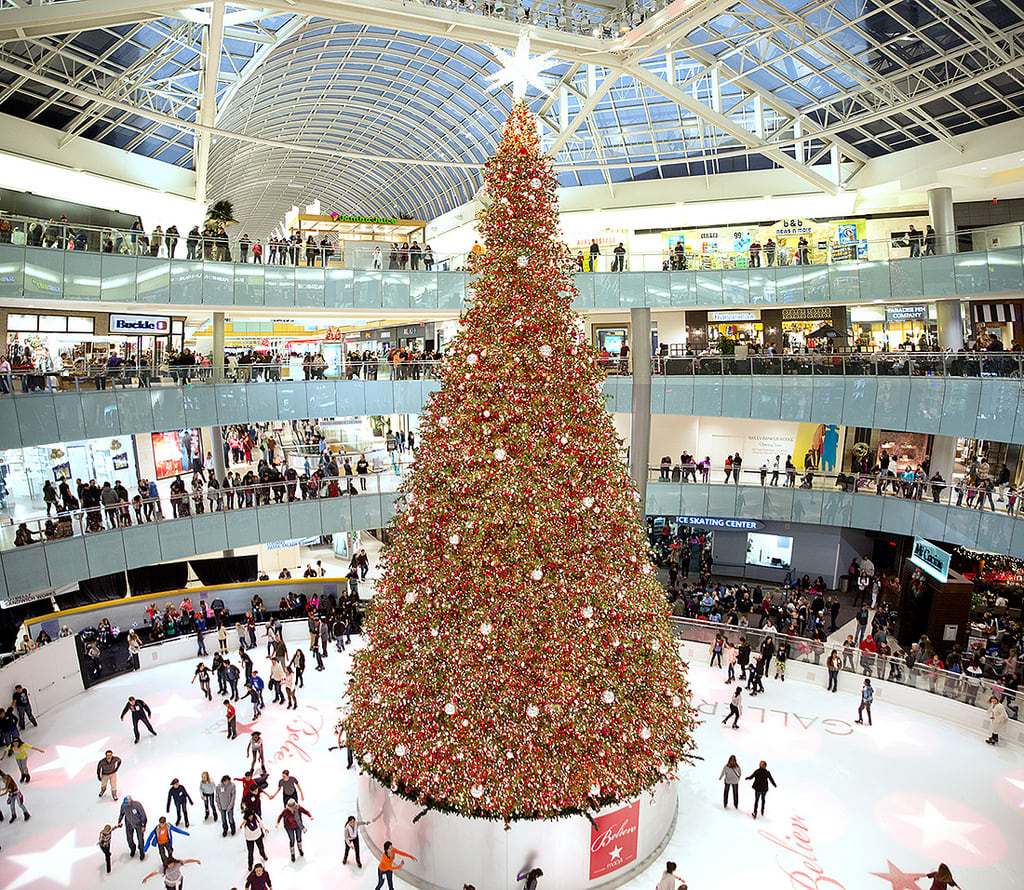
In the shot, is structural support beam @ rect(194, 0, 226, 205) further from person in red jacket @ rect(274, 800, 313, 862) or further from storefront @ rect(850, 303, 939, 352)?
storefront @ rect(850, 303, 939, 352)

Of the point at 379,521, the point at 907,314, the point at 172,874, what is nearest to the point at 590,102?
the point at 379,521

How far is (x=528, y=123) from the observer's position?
387 inches

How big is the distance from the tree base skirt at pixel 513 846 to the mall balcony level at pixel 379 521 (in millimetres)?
12237

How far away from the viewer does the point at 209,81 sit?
21.9 m

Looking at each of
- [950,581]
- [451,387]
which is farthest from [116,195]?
[950,581]

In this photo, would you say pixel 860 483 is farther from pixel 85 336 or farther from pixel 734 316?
pixel 85 336

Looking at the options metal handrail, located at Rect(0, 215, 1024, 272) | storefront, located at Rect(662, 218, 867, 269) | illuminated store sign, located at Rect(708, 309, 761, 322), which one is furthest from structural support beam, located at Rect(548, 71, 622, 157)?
illuminated store sign, located at Rect(708, 309, 761, 322)

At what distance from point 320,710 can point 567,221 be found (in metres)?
29.8

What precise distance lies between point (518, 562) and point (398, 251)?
19.3 meters

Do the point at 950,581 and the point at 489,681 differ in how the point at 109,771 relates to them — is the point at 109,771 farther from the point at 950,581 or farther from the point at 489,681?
the point at 950,581

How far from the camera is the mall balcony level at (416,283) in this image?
20.1 m

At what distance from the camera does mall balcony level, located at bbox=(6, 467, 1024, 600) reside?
19.1m

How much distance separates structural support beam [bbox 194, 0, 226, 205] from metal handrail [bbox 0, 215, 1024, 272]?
411 centimetres

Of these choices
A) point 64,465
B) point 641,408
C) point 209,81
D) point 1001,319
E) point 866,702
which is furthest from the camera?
point 1001,319
